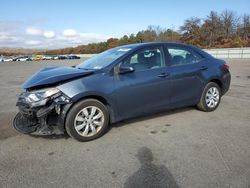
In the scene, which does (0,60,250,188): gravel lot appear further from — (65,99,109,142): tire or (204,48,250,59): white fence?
(204,48,250,59): white fence

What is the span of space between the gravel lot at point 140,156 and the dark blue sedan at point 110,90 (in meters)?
0.31

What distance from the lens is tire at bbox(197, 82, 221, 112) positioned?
5.81m

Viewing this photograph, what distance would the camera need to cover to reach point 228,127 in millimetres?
4867

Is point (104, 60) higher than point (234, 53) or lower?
higher

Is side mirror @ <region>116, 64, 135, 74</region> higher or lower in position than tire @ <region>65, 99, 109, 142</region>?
A: higher

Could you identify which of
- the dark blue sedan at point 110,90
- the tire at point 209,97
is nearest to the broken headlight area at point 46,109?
the dark blue sedan at point 110,90

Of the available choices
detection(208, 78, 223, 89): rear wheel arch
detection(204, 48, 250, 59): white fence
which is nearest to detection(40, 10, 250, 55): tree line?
detection(204, 48, 250, 59): white fence

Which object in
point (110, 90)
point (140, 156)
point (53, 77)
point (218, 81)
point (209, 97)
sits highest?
point (53, 77)

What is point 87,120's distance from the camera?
170 inches

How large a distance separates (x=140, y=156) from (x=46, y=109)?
1.66m

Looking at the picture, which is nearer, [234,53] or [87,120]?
[87,120]

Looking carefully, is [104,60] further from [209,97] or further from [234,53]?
[234,53]

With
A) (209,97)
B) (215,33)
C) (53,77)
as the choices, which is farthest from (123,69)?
(215,33)

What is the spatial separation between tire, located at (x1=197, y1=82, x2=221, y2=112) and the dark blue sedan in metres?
0.10
